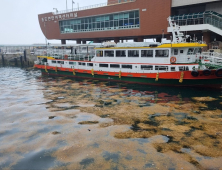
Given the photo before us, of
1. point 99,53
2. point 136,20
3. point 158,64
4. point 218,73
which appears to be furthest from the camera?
point 136,20

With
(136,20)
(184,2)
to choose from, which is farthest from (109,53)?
(184,2)

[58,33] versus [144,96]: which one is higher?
[58,33]

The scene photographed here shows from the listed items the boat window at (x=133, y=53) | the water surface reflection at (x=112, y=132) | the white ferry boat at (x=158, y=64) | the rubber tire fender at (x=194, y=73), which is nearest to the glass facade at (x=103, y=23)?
the white ferry boat at (x=158, y=64)

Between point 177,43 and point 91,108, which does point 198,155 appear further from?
point 177,43

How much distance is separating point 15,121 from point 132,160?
8398mm

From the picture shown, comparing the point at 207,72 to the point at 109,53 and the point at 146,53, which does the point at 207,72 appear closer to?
the point at 146,53

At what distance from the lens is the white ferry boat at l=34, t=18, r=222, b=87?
763 inches

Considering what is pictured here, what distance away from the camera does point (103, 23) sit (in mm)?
42094

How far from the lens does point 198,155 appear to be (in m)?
7.69

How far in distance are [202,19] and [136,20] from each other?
12.6m

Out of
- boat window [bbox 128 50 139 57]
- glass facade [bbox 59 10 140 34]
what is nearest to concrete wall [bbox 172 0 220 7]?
glass facade [bbox 59 10 140 34]

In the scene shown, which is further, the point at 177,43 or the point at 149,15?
the point at 149,15

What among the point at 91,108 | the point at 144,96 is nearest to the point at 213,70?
the point at 144,96

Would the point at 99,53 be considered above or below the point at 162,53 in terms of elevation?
above
